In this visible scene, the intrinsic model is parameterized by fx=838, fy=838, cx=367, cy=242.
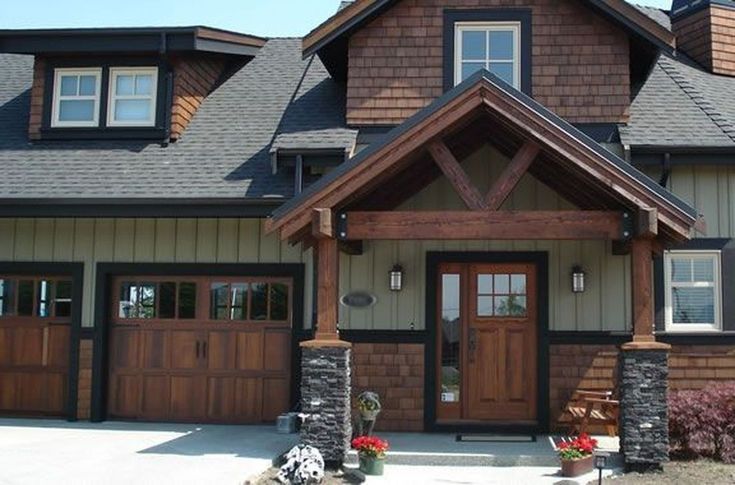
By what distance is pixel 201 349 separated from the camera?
478 inches

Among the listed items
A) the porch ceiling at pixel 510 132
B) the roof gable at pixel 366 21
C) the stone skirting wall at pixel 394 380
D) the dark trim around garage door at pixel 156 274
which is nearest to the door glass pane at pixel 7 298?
the dark trim around garage door at pixel 156 274

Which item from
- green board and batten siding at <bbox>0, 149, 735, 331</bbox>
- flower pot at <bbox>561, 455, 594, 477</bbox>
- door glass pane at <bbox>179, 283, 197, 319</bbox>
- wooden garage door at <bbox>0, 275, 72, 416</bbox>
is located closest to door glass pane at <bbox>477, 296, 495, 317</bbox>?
green board and batten siding at <bbox>0, 149, 735, 331</bbox>

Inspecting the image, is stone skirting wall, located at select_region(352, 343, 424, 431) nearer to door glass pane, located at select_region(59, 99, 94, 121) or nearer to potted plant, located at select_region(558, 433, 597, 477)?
potted plant, located at select_region(558, 433, 597, 477)

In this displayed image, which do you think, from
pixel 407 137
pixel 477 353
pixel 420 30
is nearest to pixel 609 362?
pixel 477 353

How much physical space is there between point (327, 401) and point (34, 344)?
5.59 m

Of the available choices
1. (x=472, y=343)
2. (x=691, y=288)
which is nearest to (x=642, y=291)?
(x=691, y=288)

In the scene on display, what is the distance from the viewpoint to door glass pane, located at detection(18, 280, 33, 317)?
12.5 meters

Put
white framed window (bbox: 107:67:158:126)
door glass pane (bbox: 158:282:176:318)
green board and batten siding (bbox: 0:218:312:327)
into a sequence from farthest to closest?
1. white framed window (bbox: 107:67:158:126)
2. door glass pane (bbox: 158:282:176:318)
3. green board and batten siding (bbox: 0:218:312:327)

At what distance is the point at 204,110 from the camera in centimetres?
1357

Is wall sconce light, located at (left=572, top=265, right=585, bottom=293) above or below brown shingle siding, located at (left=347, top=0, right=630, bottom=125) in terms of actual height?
below

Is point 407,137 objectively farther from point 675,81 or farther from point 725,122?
point 675,81

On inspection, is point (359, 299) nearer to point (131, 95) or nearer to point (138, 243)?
point (138, 243)

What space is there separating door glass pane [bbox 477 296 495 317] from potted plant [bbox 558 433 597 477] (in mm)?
2626

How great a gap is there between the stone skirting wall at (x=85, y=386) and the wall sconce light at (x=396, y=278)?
4513mm
